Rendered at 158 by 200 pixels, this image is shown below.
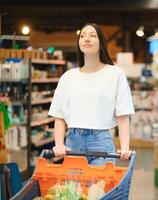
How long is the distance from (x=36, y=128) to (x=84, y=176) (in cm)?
505

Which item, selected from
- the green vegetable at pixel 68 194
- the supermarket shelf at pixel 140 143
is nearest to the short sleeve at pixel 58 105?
the green vegetable at pixel 68 194

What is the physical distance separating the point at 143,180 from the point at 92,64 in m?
4.24

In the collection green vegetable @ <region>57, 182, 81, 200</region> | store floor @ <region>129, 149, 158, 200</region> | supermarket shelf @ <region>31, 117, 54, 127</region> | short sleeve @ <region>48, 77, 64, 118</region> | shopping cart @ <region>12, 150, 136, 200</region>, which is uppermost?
short sleeve @ <region>48, 77, 64, 118</region>

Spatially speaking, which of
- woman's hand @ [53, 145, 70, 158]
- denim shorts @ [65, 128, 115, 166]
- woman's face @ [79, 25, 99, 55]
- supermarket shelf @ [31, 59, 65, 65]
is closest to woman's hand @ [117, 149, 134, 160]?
denim shorts @ [65, 128, 115, 166]

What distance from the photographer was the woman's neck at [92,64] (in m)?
3.45

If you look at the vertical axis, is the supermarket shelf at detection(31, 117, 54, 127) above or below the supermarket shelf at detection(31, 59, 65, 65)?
below

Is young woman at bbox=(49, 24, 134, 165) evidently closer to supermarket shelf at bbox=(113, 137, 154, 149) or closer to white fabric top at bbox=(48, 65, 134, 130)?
white fabric top at bbox=(48, 65, 134, 130)

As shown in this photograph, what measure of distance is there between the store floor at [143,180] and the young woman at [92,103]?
296 centimetres

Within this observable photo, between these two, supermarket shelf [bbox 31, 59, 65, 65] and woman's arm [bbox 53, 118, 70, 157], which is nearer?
woman's arm [bbox 53, 118, 70, 157]

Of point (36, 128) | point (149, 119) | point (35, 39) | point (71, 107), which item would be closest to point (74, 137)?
point (71, 107)

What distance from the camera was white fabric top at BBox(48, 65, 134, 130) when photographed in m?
3.33

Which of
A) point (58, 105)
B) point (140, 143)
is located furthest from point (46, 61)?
point (58, 105)

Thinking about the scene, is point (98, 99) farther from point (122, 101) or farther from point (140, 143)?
point (140, 143)

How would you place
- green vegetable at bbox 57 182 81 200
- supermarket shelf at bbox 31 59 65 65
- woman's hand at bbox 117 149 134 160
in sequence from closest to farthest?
green vegetable at bbox 57 182 81 200
woman's hand at bbox 117 149 134 160
supermarket shelf at bbox 31 59 65 65
